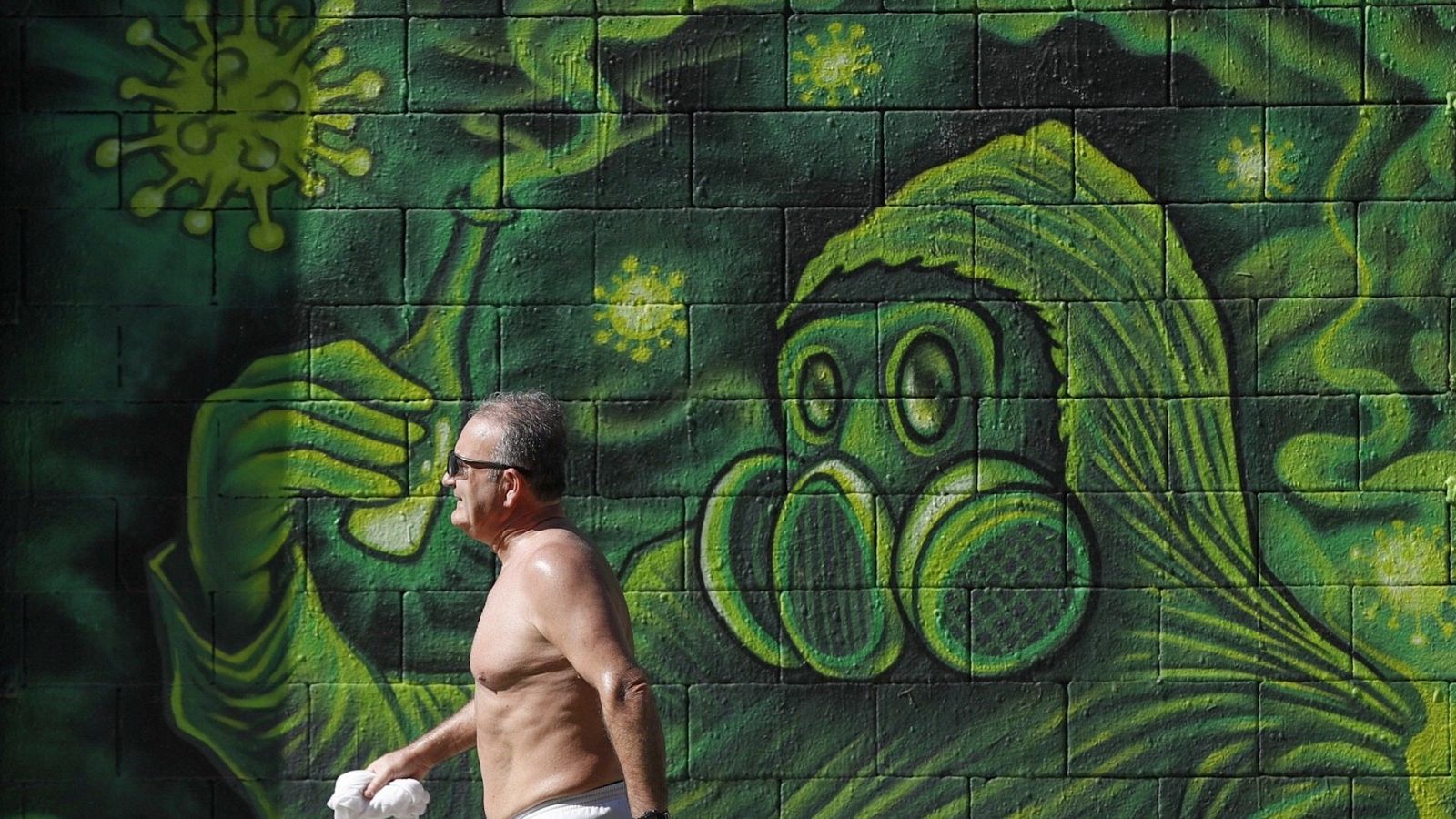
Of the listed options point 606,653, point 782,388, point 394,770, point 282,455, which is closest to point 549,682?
point 606,653

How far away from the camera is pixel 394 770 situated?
156 inches

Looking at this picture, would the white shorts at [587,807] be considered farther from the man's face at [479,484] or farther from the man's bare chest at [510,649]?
the man's face at [479,484]

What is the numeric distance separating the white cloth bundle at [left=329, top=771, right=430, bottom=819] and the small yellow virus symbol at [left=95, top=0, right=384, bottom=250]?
196cm

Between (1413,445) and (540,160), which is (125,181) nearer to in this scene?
(540,160)

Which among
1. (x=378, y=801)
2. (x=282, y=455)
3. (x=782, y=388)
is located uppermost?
(x=782, y=388)

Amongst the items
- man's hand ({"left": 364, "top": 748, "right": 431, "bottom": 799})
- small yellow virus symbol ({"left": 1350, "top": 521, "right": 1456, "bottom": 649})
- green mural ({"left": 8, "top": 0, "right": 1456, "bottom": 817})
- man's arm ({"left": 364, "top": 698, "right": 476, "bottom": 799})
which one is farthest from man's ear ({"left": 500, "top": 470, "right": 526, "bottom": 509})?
small yellow virus symbol ({"left": 1350, "top": 521, "right": 1456, "bottom": 649})

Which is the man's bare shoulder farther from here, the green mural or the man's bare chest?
the green mural

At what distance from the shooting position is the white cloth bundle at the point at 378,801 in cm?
386

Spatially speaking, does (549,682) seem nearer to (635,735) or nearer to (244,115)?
(635,735)

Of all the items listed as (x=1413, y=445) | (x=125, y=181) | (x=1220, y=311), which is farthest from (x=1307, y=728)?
(x=125, y=181)

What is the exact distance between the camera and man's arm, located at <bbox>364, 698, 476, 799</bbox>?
3.94 metres

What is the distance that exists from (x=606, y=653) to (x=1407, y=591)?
274cm

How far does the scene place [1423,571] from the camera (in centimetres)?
511

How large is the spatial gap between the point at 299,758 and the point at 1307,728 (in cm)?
300
